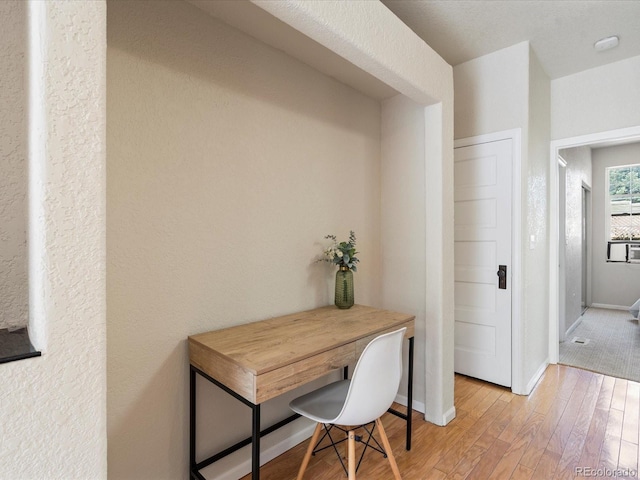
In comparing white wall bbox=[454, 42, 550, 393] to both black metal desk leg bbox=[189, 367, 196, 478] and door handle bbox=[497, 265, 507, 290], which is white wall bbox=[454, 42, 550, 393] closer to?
door handle bbox=[497, 265, 507, 290]

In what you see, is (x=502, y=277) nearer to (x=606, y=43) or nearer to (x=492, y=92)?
(x=492, y=92)

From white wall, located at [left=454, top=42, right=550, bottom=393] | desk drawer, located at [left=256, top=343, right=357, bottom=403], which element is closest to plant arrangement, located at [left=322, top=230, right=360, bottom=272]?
desk drawer, located at [left=256, top=343, right=357, bottom=403]

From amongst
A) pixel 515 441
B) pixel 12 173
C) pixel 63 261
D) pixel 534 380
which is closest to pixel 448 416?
pixel 515 441

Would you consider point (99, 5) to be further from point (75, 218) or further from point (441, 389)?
point (441, 389)

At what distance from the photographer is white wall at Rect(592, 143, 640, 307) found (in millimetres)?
5656

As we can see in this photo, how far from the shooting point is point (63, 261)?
824 millimetres

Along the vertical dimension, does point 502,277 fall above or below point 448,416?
above

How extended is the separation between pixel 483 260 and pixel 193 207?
238cm

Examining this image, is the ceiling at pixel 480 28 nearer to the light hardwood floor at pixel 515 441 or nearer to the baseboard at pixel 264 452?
the baseboard at pixel 264 452

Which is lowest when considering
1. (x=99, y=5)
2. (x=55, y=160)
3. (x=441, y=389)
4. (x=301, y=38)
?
(x=441, y=389)

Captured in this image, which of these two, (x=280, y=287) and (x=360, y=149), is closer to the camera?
(x=280, y=287)

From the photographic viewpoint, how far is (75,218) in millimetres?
837

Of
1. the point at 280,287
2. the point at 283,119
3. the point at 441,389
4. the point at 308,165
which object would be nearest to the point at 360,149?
the point at 308,165

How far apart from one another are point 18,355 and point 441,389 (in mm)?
2303
